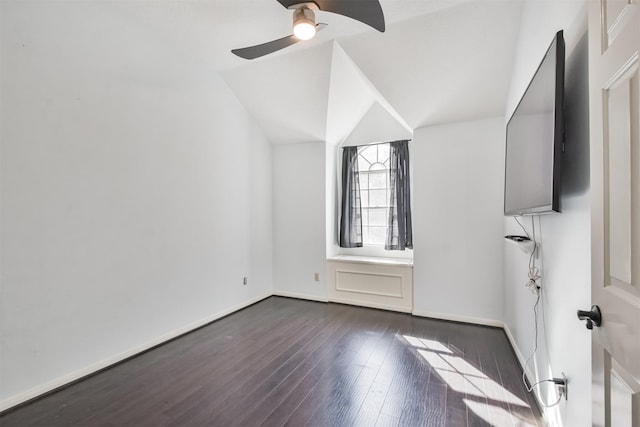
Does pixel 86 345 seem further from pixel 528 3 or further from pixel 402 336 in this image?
pixel 528 3

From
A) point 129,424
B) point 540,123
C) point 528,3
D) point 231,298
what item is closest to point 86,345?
point 129,424

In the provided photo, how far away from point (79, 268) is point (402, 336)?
114 inches

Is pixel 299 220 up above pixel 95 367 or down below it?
above

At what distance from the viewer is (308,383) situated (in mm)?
2086

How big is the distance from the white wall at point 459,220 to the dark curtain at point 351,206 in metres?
0.97

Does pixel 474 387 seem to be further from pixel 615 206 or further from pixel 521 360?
pixel 615 206

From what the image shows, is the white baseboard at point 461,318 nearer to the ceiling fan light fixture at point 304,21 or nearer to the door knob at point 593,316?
the door knob at point 593,316

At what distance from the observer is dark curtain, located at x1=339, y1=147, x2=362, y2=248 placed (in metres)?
4.22

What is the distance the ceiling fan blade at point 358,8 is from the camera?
5.29 feet

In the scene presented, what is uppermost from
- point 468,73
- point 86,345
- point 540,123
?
point 468,73

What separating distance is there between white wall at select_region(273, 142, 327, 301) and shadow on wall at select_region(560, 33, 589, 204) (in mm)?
2939

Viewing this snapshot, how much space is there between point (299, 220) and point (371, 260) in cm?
120

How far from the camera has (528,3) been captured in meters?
2.05

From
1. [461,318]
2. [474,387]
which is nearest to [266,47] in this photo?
[474,387]
